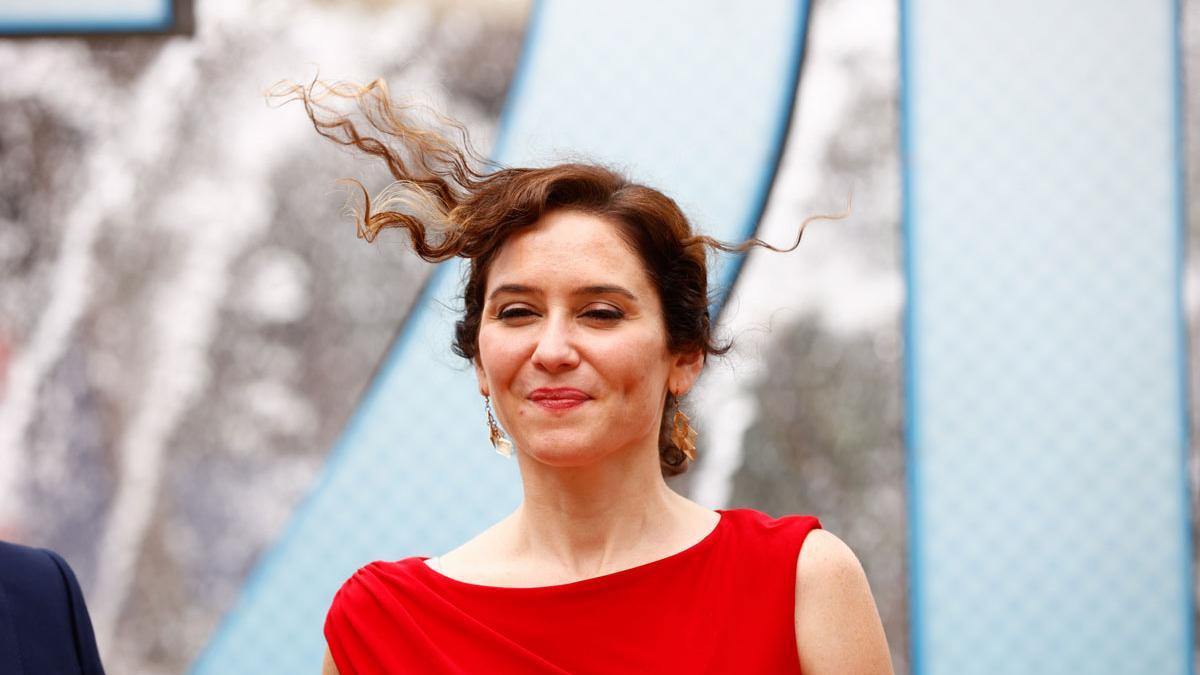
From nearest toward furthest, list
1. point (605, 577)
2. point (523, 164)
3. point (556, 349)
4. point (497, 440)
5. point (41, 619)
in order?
point (41, 619), point (556, 349), point (605, 577), point (497, 440), point (523, 164)

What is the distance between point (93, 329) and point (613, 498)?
5.25ft

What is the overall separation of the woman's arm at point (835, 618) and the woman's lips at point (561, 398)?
37cm

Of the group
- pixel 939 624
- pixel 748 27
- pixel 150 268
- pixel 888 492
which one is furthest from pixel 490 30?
pixel 939 624

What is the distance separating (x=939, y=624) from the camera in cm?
263

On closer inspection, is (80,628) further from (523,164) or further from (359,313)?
(523,164)

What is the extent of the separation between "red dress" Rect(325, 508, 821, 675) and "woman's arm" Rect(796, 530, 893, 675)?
1 centimetres

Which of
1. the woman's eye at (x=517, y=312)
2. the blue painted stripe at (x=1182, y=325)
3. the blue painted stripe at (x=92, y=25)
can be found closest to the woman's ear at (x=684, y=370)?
the woman's eye at (x=517, y=312)

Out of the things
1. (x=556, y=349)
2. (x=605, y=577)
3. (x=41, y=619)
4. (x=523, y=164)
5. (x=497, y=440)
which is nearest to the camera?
(x=41, y=619)

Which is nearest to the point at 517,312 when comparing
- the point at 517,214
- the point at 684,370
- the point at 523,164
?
the point at 517,214

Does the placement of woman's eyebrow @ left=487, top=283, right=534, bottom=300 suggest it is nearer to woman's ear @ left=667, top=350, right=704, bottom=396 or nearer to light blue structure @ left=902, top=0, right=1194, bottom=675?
woman's ear @ left=667, top=350, right=704, bottom=396

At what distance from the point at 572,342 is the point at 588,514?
262mm

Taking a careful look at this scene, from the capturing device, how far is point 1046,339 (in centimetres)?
269

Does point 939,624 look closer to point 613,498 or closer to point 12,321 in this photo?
point 613,498

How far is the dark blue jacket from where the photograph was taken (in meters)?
1.28
